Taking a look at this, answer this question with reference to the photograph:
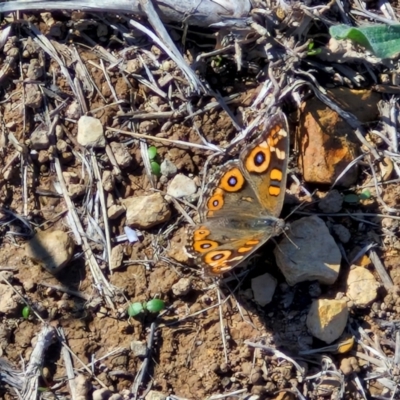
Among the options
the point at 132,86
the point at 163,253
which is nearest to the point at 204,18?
the point at 132,86

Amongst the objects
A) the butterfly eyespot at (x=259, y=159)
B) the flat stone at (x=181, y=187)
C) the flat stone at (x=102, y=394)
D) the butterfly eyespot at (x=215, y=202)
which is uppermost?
the butterfly eyespot at (x=259, y=159)

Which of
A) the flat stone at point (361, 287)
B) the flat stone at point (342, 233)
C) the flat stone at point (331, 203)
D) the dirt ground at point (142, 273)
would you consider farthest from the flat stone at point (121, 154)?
the flat stone at point (361, 287)

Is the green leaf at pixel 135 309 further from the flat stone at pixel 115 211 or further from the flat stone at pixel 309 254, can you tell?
the flat stone at pixel 309 254

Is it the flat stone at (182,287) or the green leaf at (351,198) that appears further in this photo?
the green leaf at (351,198)

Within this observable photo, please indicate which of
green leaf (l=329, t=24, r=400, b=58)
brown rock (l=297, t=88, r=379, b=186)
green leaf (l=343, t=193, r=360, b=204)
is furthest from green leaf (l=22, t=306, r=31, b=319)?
green leaf (l=329, t=24, r=400, b=58)

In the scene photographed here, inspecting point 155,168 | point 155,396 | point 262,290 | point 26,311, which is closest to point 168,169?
point 155,168

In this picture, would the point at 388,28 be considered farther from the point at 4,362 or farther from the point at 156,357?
the point at 4,362

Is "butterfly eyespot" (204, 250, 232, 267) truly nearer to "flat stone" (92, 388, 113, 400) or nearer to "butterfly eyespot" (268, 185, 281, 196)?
"butterfly eyespot" (268, 185, 281, 196)
